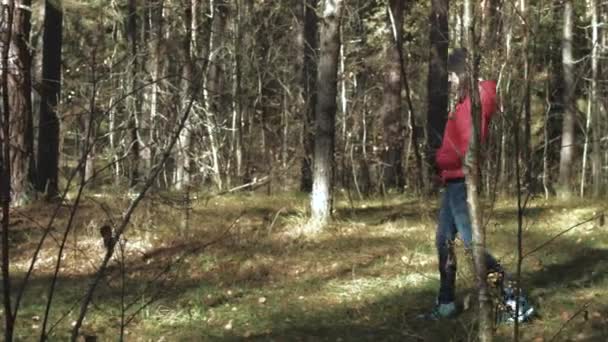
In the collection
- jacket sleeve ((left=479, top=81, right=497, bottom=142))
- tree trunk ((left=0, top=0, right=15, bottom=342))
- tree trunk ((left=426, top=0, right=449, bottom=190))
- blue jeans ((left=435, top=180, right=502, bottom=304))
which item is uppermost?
tree trunk ((left=426, top=0, right=449, bottom=190))

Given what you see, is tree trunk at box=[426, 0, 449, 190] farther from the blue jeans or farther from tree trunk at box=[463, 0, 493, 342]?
tree trunk at box=[463, 0, 493, 342]

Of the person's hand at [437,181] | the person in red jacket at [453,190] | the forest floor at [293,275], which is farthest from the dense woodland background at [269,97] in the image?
the forest floor at [293,275]

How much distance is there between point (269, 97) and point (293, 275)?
68.4 ft

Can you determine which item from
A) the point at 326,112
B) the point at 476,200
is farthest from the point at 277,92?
the point at 476,200

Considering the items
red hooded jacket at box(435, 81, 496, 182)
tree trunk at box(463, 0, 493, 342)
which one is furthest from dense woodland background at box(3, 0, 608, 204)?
red hooded jacket at box(435, 81, 496, 182)

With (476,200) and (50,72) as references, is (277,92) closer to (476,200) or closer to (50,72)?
(50,72)

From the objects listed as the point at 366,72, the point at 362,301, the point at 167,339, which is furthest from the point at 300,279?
the point at 366,72

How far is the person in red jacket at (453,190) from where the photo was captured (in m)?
6.15

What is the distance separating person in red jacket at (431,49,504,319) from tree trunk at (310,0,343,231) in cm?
451

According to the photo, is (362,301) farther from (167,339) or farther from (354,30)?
(354,30)

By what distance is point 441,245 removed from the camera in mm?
6922

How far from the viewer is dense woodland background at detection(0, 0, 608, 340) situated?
396cm

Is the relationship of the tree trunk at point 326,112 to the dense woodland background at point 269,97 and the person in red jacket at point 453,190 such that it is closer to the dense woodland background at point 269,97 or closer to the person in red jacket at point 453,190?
the dense woodland background at point 269,97

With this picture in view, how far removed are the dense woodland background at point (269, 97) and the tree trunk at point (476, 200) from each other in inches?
4.2
